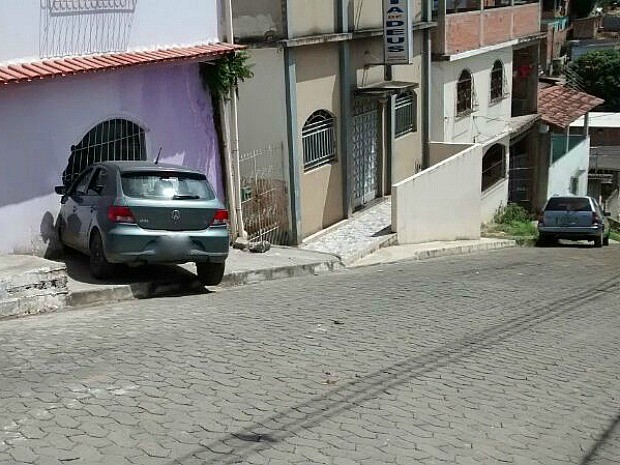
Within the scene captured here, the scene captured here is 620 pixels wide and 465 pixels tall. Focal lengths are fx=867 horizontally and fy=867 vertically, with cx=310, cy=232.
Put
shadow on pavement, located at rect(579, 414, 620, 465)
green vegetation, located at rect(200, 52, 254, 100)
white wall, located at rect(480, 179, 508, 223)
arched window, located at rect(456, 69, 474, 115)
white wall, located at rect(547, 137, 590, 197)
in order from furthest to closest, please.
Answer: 1. white wall, located at rect(547, 137, 590, 197)
2. white wall, located at rect(480, 179, 508, 223)
3. arched window, located at rect(456, 69, 474, 115)
4. green vegetation, located at rect(200, 52, 254, 100)
5. shadow on pavement, located at rect(579, 414, 620, 465)

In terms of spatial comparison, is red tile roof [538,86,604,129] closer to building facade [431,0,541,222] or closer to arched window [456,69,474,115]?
building facade [431,0,541,222]

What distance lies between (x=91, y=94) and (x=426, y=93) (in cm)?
1266

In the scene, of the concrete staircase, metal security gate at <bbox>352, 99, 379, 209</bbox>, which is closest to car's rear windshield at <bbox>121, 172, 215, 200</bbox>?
the concrete staircase

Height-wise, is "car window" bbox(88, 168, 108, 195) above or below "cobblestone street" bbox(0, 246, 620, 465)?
above

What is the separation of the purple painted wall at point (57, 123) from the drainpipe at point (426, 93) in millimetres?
9909

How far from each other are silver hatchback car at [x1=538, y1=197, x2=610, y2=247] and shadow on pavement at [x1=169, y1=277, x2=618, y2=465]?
42.6ft

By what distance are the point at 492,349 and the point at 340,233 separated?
9150mm

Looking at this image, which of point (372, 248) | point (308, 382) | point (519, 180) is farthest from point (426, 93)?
point (308, 382)

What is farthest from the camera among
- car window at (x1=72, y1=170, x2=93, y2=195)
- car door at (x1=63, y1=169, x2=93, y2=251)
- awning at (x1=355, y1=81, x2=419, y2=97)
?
awning at (x1=355, y1=81, x2=419, y2=97)

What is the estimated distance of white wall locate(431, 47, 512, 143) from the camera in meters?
23.7

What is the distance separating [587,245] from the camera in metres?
25.2

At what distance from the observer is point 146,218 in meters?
10.5

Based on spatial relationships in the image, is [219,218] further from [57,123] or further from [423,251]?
[423,251]

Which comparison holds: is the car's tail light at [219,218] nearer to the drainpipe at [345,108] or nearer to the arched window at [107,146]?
the arched window at [107,146]
